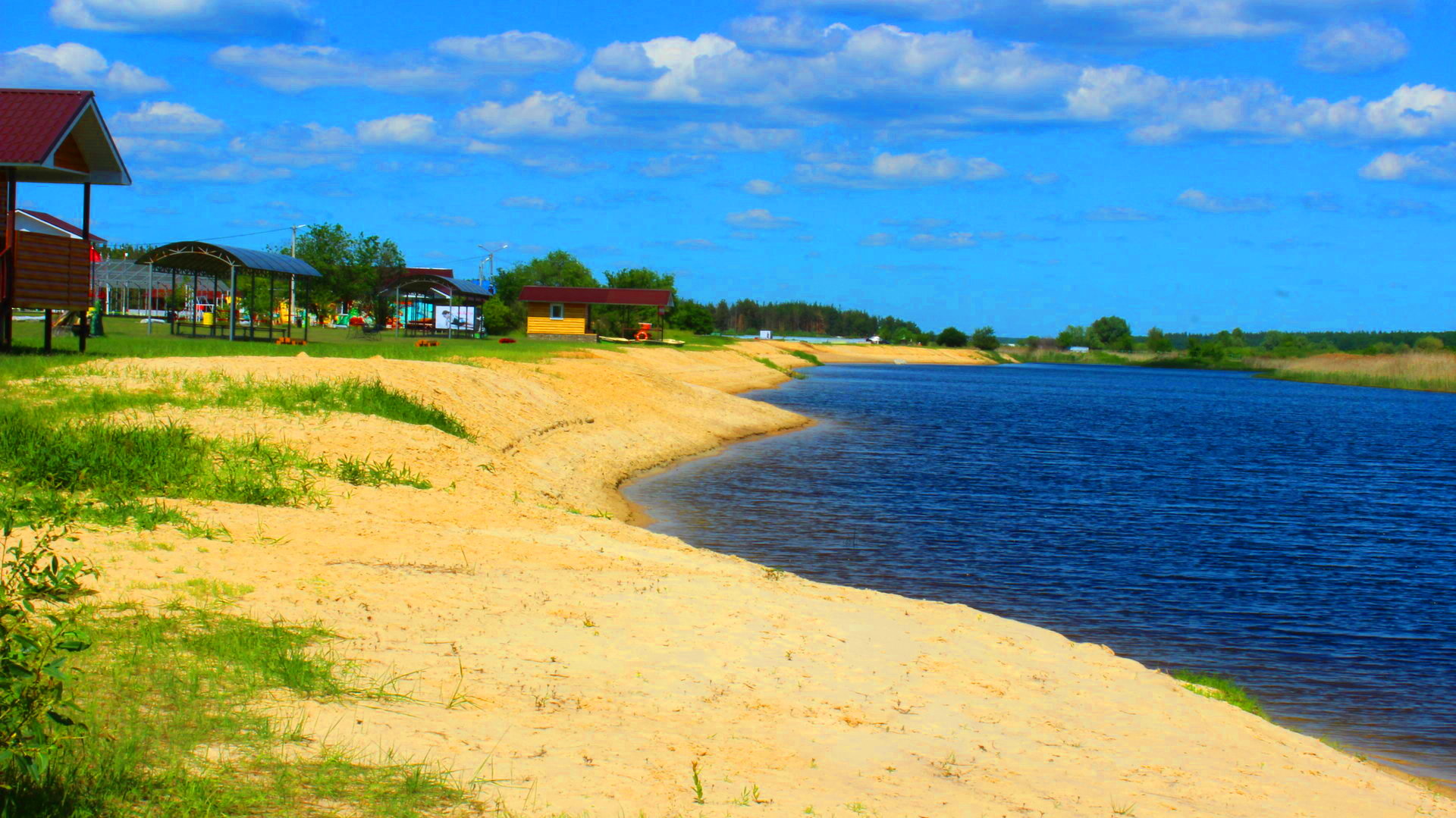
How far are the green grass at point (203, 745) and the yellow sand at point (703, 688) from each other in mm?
280

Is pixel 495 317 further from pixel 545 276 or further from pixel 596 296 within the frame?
pixel 545 276

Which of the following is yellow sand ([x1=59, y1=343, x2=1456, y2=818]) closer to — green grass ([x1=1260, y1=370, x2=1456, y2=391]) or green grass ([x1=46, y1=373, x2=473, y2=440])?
green grass ([x1=46, y1=373, x2=473, y2=440])

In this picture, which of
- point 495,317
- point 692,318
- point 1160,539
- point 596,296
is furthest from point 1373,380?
point 1160,539

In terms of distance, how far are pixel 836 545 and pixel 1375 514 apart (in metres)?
13.5

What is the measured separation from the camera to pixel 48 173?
22062 millimetres

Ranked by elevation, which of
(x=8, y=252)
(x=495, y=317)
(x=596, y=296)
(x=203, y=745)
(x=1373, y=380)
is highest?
(x=596, y=296)

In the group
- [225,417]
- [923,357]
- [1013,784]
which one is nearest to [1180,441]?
[225,417]

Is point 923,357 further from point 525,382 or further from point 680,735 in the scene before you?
point 680,735

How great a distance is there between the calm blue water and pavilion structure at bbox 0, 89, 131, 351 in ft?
37.9

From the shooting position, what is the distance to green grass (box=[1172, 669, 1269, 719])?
965 centimetres

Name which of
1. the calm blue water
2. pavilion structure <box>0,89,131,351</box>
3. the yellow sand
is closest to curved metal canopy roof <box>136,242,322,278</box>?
pavilion structure <box>0,89,131,351</box>

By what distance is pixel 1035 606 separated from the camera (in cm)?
1350

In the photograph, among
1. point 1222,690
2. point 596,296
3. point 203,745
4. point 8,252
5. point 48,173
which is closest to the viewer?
point 203,745

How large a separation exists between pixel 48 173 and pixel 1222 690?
22.4m
